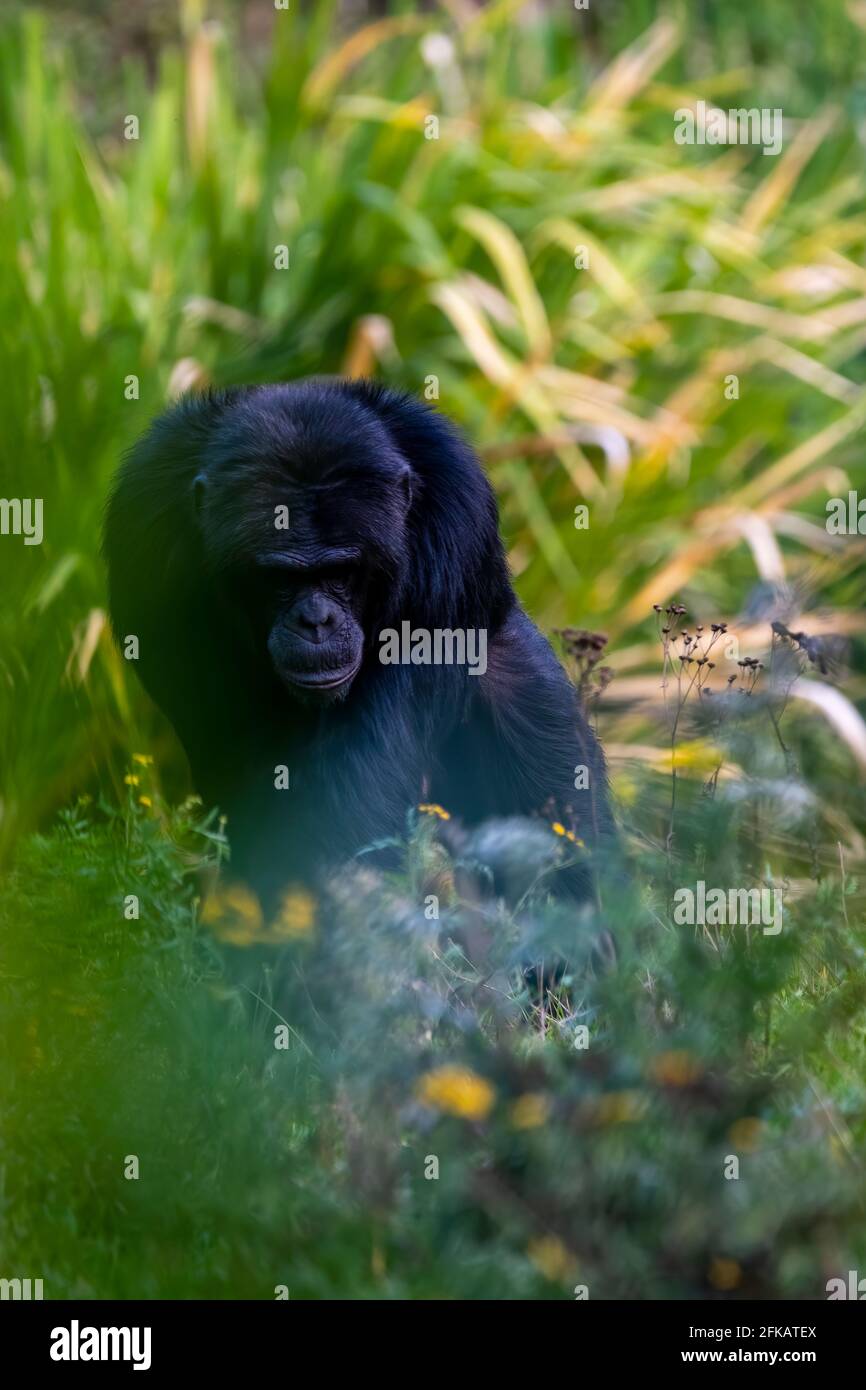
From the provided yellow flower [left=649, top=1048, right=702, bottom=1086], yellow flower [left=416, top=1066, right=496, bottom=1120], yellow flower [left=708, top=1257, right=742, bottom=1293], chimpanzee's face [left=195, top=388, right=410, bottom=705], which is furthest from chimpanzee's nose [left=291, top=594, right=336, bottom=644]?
yellow flower [left=708, top=1257, right=742, bottom=1293]

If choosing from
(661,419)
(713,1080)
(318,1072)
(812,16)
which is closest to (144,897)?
(318,1072)

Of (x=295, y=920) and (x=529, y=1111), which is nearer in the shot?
(x=529, y=1111)

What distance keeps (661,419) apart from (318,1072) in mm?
4351

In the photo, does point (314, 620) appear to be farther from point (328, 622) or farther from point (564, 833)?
point (564, 833)

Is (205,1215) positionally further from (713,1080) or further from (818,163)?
(818,163)

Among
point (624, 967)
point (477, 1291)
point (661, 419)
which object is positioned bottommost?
point (477, 1291)

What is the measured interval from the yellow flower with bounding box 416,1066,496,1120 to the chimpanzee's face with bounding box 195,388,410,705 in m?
1.49

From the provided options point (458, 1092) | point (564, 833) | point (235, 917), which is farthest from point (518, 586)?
point (458, 1092)

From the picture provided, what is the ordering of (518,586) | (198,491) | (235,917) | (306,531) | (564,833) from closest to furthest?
1. (235,917)
2. (564,833)
3. (306,531)
4. (198,491)
5. (518,586)

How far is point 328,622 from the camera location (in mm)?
3938

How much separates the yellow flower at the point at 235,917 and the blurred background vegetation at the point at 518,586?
0.16 feet

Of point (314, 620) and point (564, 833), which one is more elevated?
point (314, 620)

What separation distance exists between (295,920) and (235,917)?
0.69ft

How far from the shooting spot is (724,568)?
738 cm
